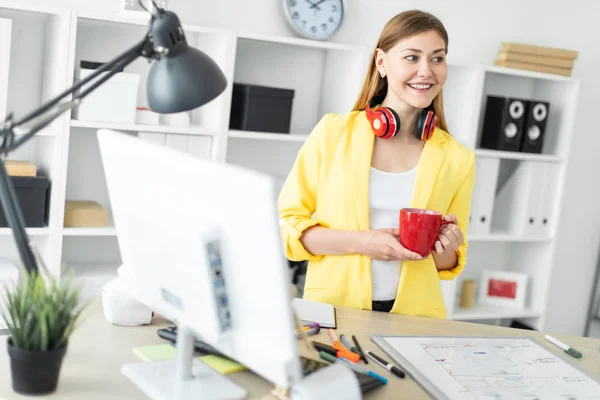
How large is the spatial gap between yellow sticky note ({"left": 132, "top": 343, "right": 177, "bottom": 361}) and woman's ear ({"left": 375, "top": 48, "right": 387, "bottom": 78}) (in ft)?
3.41

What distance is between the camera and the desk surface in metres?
1.23

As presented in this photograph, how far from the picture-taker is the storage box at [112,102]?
2.76 metres

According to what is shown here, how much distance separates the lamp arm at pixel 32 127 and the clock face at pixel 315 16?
204cm

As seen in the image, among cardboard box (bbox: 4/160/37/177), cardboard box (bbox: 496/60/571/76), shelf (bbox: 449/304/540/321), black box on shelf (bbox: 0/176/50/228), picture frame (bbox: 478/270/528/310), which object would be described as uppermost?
cardboard box (bbox: 496/60/571/76)

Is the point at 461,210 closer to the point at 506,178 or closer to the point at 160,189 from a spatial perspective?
the point at 160,189

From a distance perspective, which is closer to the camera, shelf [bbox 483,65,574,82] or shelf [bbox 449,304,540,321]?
shelf [bbox 483,65,574,82]

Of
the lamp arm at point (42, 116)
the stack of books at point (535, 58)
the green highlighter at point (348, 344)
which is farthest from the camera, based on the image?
the stack of books at point (535, 58)

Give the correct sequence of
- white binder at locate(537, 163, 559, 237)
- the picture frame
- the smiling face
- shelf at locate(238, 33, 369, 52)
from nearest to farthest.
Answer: the smiling face < shelf at locate(238, 33, 369, 52) < white binder at locate(537, 163, 559, 237) < the picture frame

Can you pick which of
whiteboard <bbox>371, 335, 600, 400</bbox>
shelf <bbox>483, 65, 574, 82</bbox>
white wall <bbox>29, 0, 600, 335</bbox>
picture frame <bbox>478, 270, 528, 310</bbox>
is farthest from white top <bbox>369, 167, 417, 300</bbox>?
picture frame <bbox>478, 270, 528, 310</bbox>

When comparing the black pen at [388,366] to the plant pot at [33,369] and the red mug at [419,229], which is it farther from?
the plant pot at [33,369]

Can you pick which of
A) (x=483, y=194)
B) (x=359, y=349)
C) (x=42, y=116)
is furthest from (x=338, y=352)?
(x=483, y=194)

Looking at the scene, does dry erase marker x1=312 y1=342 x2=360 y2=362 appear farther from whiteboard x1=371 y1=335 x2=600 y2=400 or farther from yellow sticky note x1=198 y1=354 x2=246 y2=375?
yellow sticky note x1=198 y1=354 x2=246 y2=375

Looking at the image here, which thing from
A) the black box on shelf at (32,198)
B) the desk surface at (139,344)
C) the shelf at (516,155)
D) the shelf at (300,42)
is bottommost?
the desk surface at (139,344)

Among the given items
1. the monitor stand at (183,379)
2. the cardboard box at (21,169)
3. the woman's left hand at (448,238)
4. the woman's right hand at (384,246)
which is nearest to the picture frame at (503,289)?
the woman's right hand at (384,246)
